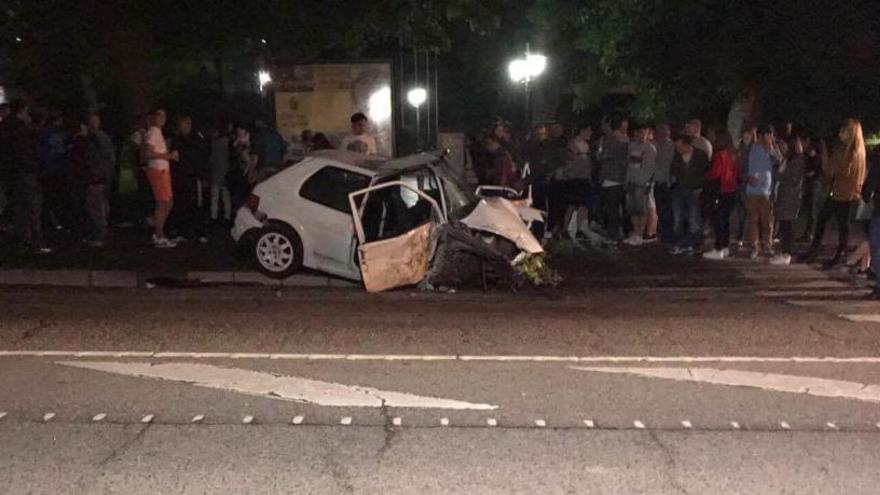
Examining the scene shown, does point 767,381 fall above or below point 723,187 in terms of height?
below

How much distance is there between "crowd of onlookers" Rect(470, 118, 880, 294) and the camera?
1263 centimetres

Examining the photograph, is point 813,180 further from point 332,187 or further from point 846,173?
point 332,187

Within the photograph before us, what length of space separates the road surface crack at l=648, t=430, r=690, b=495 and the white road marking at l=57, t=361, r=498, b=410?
1.12 metres

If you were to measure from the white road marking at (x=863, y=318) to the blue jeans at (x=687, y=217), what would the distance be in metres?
3.91

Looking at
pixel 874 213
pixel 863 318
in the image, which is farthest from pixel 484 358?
pixel 874 213

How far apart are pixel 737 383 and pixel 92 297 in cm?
690

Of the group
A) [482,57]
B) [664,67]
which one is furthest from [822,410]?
[482,57]

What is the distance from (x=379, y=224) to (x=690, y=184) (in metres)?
4.55

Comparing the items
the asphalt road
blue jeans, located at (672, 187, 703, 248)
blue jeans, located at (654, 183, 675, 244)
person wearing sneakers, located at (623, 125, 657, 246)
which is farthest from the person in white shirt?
blue jeans, located at (672, 187, 703, 248)

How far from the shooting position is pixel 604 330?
9.06 meters

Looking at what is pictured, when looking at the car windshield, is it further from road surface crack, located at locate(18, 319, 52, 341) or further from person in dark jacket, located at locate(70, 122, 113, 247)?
person in dark jacket, located at locate(70, 122, 113, 247)

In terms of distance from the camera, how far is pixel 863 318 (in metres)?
9.62

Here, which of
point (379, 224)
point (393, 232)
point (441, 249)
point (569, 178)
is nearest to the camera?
point (441, 249)

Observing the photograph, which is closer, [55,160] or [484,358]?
[484,358]
